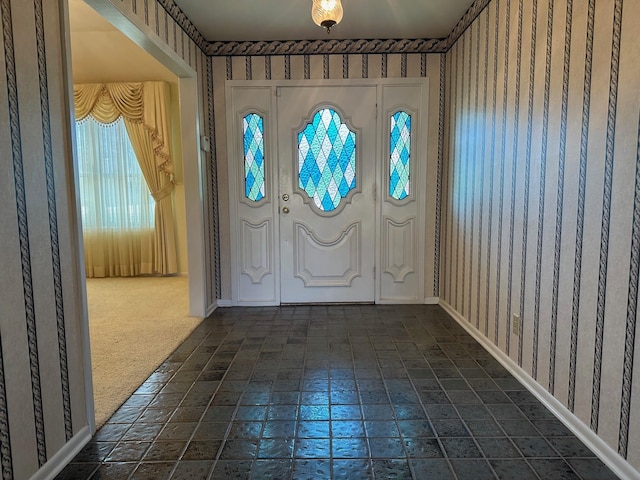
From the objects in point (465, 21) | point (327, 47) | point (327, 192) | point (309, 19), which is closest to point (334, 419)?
point (327, 192)

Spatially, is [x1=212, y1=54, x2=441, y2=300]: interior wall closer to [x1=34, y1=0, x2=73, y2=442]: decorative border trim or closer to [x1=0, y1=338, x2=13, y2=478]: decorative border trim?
[x1=34, y1=0, x2=73, y2=442]: decorative border trim

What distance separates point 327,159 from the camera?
3637mm

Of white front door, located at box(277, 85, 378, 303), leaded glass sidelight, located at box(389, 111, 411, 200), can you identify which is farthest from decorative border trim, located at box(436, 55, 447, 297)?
white front door, located at box(277, 85, 378, 303)

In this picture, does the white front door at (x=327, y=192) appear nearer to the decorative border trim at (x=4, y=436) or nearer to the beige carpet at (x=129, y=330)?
the beige carpet at (x=129, y=330)

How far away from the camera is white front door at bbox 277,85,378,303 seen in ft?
11.7

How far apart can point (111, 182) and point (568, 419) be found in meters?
5.47

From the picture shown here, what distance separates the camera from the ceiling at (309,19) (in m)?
2.79

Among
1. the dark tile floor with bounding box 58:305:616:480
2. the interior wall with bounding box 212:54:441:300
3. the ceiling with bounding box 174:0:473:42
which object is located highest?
the ceiling with bounding box 174:0:473:42

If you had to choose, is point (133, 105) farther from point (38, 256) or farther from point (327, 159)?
point (38, 256)

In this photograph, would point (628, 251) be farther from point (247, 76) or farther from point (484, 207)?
point (247, 76)

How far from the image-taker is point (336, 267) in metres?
3.74

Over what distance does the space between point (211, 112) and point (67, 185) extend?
2.21 m

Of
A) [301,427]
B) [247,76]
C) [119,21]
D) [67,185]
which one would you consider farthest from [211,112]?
[301,427]

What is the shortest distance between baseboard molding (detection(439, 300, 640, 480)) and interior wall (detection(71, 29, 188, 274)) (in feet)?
11.5
